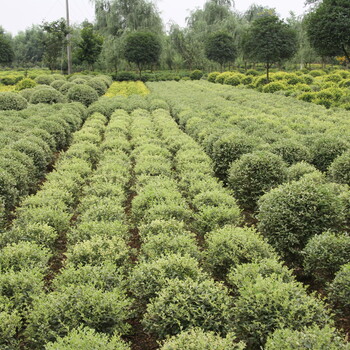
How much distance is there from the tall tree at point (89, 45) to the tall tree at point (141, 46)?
152 inches

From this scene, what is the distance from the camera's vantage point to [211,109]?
17203 mm

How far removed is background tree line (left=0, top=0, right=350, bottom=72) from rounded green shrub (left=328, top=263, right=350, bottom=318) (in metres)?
23.4

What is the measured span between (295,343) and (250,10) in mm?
74070

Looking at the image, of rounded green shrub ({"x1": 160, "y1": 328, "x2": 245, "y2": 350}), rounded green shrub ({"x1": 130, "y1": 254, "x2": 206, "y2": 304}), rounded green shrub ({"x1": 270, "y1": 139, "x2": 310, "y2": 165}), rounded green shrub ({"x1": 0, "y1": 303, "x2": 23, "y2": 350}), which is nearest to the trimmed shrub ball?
rounded green shrub ({"x1": 270, "y1": 139, "x2": 310, "y2": 165})

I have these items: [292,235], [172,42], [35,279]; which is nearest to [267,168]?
[292,235]

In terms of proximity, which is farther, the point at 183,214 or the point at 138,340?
the point at 183,214

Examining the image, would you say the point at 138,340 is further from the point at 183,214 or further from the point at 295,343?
the point at 183,214

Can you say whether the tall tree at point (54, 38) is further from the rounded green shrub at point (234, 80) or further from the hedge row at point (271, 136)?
the hedge row at point (271, 136)

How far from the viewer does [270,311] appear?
11.8 feet

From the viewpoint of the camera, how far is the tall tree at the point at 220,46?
1791 inches

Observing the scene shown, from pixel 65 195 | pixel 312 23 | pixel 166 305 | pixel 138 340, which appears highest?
pixel 312 23

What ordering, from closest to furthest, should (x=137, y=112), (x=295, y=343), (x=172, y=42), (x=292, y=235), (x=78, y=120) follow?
(x=295, y=343), (x=292, y=235), (x=78, y=120), (x=137, y=112), (x=172, y=42)

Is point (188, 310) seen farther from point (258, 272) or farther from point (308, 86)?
point (308, 86)

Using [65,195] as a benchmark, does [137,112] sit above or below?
above
